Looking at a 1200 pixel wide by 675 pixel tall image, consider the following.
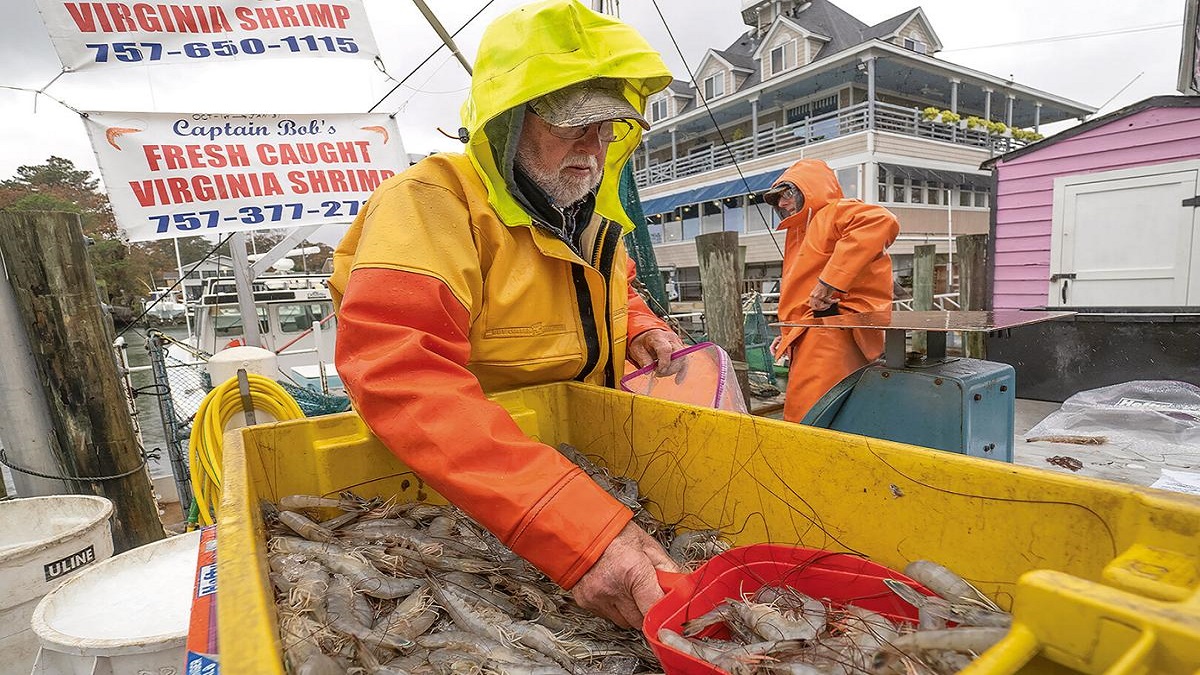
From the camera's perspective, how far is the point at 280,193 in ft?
17.7

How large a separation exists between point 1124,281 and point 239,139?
9.91 metres

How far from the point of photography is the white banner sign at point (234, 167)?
15.9ft

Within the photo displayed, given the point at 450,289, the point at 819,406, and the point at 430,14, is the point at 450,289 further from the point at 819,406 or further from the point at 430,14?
the point at 430,14

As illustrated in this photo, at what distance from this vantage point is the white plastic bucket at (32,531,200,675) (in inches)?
72.0

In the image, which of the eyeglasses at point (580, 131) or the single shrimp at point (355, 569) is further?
the eyeglasses at point (580, 131)

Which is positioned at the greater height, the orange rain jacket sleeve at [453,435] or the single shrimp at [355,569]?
the orange rain jacket sleeve at [453,435]

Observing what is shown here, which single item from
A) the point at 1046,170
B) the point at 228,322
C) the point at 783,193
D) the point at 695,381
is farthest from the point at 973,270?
the point at 228,322

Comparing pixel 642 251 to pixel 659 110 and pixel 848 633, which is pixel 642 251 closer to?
pixel 848 633

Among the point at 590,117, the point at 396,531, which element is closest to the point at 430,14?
the point at 590,117

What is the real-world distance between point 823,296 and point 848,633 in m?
3.52

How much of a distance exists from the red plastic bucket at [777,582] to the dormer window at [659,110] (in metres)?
33.6

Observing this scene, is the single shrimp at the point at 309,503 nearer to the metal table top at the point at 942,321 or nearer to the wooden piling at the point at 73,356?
the metal table top at the point at 942,321

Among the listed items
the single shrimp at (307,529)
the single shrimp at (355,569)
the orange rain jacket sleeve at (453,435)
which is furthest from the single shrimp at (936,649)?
the single shrimp at (307,529)

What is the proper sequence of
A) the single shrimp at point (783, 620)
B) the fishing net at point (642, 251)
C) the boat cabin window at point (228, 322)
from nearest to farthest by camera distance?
the single shrimp at point (783, 620)
the fishing net at point (642, 251)
the boat cabin window at point (228, 322)
